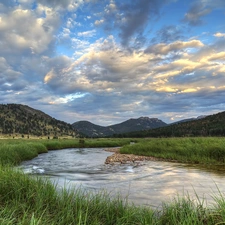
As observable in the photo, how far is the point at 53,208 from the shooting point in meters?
7.26

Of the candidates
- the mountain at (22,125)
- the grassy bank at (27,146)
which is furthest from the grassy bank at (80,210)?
the mountain at (22,125)

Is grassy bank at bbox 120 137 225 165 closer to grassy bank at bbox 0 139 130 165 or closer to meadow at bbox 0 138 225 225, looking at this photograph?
grassy bank at bbox 0 139 130 165

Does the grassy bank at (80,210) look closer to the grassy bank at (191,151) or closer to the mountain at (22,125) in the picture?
the grassy bank at (191,151)

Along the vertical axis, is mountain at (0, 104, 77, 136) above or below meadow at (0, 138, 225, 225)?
above

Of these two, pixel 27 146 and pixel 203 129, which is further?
pixel 203 129

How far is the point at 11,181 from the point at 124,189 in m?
6.56

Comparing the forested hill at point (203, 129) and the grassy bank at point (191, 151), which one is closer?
the grassy bank at point (191, 151)

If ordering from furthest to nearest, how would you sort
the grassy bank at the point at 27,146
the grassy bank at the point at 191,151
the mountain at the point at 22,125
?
the mountain at the point at 22,125
the grassy bank at the point at 27,146
the grassy bank at the point at 191,151

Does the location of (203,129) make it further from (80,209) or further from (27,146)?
(80,209)

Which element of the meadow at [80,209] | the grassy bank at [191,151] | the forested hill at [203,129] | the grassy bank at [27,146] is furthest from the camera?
the forested hill at [203,129]

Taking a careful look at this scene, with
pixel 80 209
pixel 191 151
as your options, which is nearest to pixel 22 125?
pixel 191 151

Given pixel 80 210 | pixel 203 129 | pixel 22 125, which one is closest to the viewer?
pixel 80 210

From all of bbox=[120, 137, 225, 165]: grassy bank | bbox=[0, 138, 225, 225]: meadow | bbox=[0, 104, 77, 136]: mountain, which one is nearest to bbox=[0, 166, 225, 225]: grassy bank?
bbox=[0, 138, 225, 225]: meadow

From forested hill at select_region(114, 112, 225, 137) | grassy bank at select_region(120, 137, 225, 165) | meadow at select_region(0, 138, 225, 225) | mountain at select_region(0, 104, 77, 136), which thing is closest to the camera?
meadow at select_region(0, 138, 225, 225)
